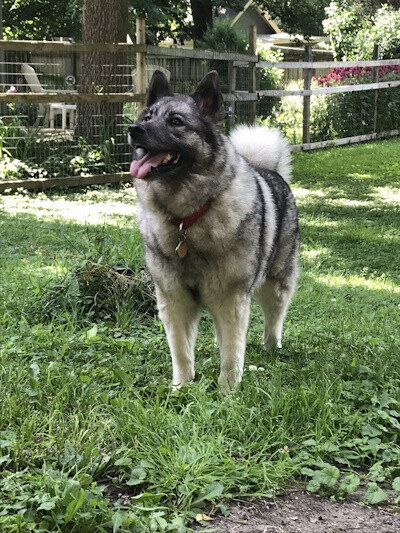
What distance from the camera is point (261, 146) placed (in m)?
4.71

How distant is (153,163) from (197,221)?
38 centimetres

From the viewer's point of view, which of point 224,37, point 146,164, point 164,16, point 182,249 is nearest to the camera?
point 146,164

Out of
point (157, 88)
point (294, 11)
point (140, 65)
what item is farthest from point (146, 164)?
point (294, 11)

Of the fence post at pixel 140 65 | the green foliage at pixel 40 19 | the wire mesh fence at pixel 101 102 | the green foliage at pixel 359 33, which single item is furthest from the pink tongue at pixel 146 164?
the green foliage at pixel 40 19

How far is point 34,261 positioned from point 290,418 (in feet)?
12.3

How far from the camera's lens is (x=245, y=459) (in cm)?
285

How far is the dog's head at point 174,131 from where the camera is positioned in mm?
3373

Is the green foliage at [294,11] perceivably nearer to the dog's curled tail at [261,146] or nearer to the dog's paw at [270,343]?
the dog's curled tail at [261,146]

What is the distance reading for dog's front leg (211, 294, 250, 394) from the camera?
11.9ft

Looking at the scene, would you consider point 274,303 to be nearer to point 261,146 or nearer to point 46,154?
point 261,146

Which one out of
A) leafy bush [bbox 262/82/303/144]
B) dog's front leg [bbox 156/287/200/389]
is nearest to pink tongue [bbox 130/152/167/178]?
dog's front leg [bbox 156/287/200/389]

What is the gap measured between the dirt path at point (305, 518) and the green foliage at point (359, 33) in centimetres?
1927

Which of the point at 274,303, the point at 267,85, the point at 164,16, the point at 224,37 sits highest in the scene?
the point at 164,16

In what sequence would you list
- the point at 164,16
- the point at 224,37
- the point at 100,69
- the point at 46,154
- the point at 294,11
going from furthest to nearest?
the point at 294,11 → the point at 164,16 → the point at 224,37 → the point at 100,69 → the point at 46,154
